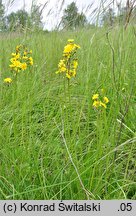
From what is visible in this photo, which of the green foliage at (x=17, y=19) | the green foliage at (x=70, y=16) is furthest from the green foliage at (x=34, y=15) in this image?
the green foliage at (x=70, y=16)

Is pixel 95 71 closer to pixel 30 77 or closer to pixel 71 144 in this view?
pixel 30 77

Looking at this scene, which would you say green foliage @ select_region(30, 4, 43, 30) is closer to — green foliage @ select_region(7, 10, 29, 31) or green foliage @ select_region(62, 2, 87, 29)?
green foliage @ select_region(7, 10, 29, 31)

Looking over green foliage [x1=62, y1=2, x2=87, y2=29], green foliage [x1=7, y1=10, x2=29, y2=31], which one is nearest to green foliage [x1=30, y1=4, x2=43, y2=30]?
green foliage [x1=7, y1=10, x2=29, y2=31]

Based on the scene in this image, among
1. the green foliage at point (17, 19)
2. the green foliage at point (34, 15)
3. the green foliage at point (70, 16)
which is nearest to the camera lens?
the green foliage at point (34, 15)

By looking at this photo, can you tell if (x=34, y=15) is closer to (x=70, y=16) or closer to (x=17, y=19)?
(x=17, y=19)

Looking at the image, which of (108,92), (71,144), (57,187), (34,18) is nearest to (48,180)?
(57,187)

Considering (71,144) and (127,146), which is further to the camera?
(127,146)

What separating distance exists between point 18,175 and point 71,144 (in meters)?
0.23

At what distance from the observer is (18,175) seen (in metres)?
1.13

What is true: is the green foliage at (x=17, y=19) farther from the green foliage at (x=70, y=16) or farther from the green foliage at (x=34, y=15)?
the green foliage at (x=70, y=16)

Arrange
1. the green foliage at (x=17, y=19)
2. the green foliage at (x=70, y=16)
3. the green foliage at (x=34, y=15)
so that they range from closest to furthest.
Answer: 1. the green foliage at (x=34, y=15)
2. the green foliage at (x=17, y=19)
3. the green foliage at (x=70, y=16)

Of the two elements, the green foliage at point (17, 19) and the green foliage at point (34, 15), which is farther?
the green foliage at point (17, 19)

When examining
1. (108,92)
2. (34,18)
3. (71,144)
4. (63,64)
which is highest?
(34,18)

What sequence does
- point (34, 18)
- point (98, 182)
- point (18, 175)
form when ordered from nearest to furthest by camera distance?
point (98, 182), point (18, 175), point (34, 18)
